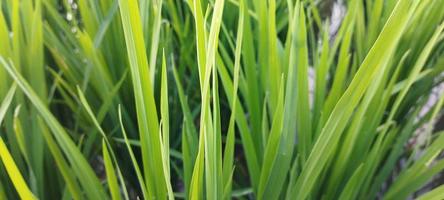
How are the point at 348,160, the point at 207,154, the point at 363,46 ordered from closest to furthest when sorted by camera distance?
the point at 207,154 < the point at 348,160 < the point at 363,46

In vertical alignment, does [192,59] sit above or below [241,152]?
above

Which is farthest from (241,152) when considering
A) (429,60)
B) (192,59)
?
(429,60)

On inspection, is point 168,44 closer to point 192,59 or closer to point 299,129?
point 192,59

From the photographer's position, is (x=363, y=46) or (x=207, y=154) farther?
(x=363, y=46)

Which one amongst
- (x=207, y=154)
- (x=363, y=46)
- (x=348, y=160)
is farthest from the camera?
(x=363, y=46)

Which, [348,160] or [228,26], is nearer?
[348,160]

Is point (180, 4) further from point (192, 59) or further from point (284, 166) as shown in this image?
point (284, 166)
